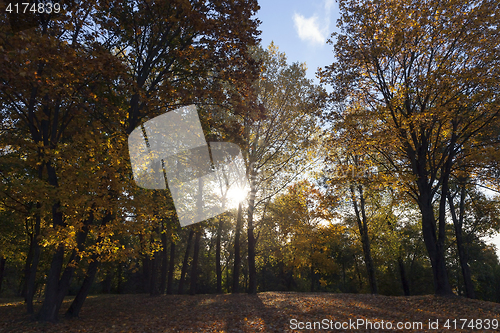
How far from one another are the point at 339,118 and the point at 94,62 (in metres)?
12.0

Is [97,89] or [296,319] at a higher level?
[97,89]

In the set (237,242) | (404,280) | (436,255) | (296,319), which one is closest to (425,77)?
(436,255)

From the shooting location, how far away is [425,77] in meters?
13.1

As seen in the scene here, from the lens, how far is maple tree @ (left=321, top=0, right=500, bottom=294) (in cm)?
1262

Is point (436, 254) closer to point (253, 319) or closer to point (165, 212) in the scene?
point (253, 319)

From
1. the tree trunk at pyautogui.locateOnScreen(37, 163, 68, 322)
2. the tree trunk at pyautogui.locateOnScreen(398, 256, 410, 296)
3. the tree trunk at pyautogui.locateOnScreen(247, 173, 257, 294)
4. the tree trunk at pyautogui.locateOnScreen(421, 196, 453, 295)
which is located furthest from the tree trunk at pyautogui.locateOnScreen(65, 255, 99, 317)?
the tree trunk at pyautogui.locateOnScreen(398, 256, 410, 296)

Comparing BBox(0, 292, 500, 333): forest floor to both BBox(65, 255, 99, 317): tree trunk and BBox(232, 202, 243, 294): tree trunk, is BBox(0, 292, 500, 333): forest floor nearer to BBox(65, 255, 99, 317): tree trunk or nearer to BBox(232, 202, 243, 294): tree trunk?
BBox(65, 255, 99, 317): tree trunk

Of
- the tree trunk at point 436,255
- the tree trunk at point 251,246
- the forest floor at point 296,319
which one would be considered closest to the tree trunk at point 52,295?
the forest floor at point 296,319

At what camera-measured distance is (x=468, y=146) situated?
14.8m

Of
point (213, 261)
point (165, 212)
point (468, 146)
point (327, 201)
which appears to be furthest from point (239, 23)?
point (213, 261)

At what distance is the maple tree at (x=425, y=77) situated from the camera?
41.4 feet

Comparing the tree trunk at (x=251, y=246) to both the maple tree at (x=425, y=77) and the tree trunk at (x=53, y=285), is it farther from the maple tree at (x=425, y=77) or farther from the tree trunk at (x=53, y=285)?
the tree trunk at (x=53, y=285)

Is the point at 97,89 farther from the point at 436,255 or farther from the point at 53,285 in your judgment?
the point at 436,255

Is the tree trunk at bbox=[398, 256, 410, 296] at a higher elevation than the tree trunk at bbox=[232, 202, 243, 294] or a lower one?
lower
